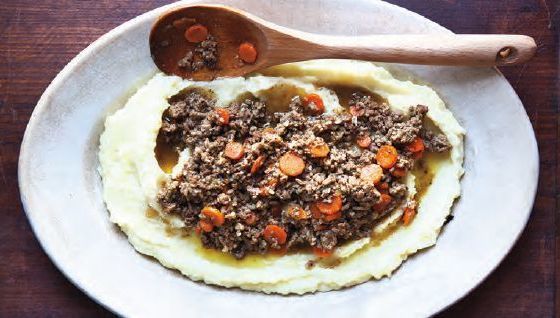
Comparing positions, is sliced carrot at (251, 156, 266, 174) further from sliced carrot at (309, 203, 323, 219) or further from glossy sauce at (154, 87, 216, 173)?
glossy sauce at (154, 87, 216, 173)

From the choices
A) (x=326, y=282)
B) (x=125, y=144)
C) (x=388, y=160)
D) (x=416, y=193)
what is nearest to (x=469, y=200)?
(x=416, y=193)

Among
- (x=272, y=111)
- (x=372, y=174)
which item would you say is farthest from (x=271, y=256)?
(x=272, y=111)

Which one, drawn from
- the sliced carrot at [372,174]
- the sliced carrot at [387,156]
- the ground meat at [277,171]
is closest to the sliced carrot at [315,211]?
the ground meat at [277,171]

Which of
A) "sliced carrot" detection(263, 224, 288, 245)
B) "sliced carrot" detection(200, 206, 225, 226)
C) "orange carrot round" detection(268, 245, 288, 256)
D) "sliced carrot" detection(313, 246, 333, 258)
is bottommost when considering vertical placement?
"orange carrot round" detection(268, 245, 288, 256)

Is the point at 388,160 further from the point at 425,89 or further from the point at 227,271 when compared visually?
the point at 227,271

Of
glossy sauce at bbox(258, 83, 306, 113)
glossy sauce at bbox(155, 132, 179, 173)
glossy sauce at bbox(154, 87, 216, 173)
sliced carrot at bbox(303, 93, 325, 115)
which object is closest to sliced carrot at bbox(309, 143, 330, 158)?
sliced carrot at bbox(303, 93, 325, 115)

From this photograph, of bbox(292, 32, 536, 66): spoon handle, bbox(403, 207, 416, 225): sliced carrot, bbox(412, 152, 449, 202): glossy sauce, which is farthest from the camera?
bbox(412, 152, 449, 202): glossy sauce
